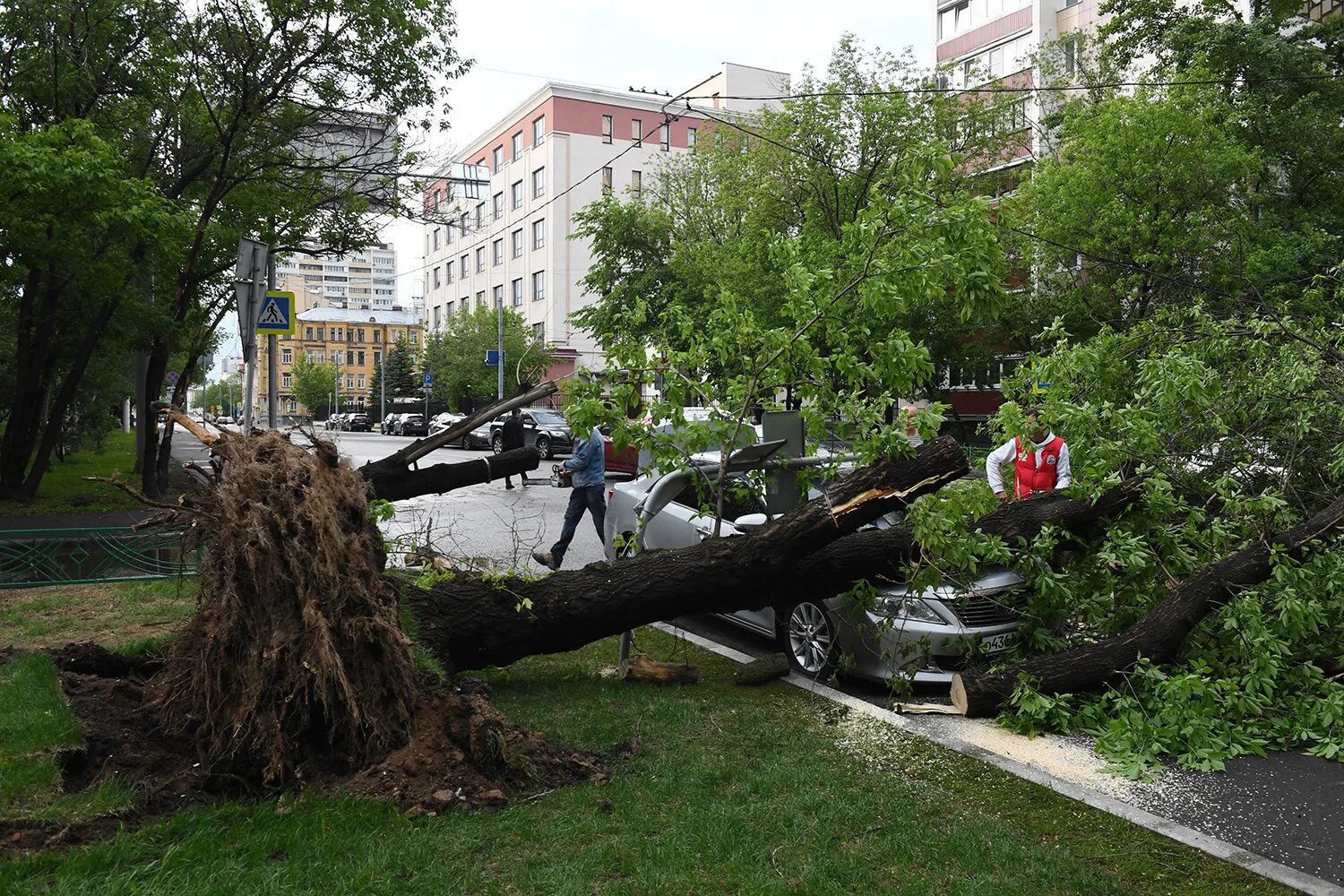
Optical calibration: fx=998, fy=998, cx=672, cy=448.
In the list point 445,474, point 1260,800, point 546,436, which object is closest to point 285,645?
point 445,474

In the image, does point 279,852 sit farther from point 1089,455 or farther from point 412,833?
point 1089,455

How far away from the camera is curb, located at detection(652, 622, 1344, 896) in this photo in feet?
12.1

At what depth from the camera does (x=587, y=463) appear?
35.4ft

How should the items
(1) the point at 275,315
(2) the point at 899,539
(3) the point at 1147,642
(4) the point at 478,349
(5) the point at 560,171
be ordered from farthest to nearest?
(5) the point at 560,171, (4) the point at 478,349, (1) the point at 275,315, (2) the point at 899,539, (3) the point at 1147,642

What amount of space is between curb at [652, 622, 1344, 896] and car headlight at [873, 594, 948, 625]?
0.59 m

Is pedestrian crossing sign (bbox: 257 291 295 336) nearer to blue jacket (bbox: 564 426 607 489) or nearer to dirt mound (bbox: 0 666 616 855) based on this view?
blue jacket (bbox: 564 426 607 489)

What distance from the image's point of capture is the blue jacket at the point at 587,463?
10766 millimetres

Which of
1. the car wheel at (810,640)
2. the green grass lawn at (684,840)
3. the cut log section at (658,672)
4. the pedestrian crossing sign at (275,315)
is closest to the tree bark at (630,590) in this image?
the cut log section at (658,672)

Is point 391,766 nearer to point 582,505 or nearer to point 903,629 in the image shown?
point 903,629

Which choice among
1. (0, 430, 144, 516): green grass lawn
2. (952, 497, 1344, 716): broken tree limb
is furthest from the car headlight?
(0, 430, 144, 516): green grass lawn

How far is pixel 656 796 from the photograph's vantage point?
4.33 metres

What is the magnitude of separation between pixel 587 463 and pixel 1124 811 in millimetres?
7231

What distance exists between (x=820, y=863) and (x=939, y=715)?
234 centimetres

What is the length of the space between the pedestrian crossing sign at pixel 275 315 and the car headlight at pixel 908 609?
23.0 feet
